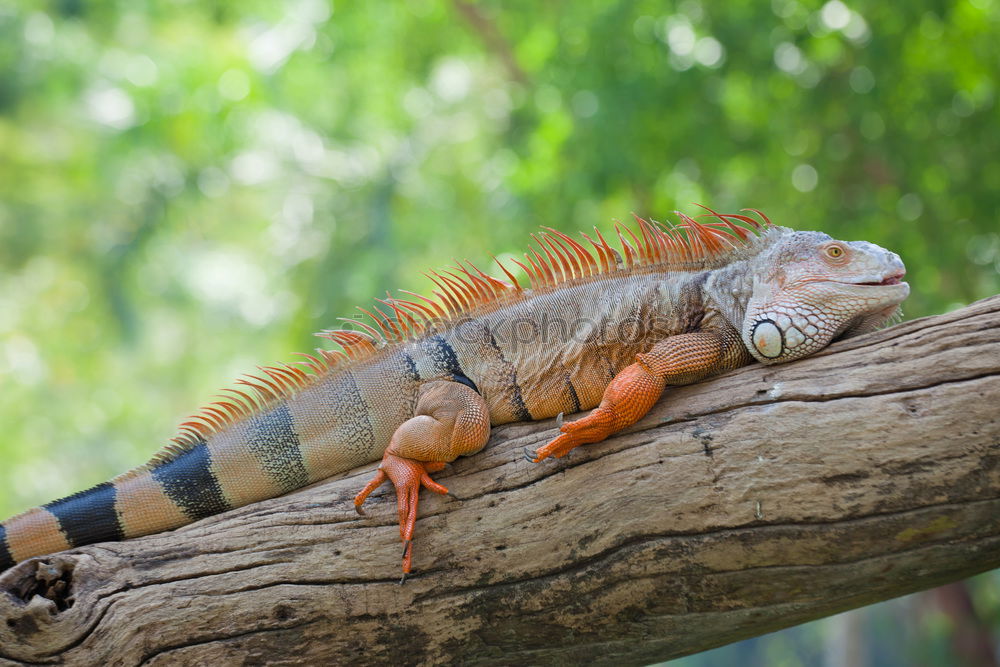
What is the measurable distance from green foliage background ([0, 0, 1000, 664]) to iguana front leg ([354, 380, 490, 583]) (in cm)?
463

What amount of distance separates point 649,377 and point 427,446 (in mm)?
1026

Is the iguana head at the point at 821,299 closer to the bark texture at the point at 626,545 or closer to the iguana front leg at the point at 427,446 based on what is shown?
the bark texture at the point at 626,545

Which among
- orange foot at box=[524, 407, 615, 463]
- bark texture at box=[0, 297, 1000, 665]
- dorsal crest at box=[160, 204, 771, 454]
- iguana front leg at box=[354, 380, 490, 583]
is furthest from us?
dorsal crest at box=[160, 204, 771, 454]

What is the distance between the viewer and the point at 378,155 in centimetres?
1400

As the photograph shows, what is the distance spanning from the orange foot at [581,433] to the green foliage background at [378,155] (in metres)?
4.76

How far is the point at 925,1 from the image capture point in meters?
7.09

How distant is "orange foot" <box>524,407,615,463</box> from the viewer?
3326 millimetres

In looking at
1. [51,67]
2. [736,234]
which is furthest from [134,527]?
[51,67]

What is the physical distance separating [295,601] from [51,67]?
15123 millimetres

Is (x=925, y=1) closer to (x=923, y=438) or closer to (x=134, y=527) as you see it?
(x=923, y=438)

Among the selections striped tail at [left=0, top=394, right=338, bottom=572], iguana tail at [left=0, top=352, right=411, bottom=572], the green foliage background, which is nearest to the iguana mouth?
iguana tail at [left=0, top=352, right=411, bottom=572]

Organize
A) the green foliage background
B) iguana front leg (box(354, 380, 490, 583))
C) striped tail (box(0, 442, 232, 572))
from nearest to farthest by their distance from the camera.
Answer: iguana front leg (box(354, 380, 490, 583))
striped tail (box(0, 442, 232, 572))
the green foliage background

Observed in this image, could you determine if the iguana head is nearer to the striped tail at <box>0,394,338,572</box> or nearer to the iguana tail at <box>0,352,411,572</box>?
the iguana tail at <box>0,352,411,572</box>

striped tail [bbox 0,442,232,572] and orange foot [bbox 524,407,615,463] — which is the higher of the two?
striped tail [bbox 0,442,232,572]
